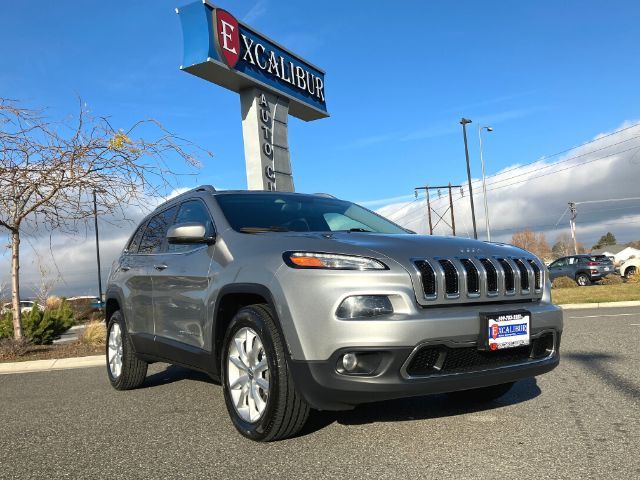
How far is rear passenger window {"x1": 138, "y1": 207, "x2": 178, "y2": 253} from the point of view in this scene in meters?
5.33

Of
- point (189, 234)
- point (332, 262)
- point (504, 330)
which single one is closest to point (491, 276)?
point (504, 330)

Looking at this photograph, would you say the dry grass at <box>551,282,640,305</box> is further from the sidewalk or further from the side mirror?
the side mirror

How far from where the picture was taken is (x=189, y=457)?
3.39 metres

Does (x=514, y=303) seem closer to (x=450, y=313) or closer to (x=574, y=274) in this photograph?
(x=450, y=313)

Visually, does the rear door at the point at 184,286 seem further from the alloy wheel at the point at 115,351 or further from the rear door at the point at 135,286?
the alloy wheel at the point at 115,351

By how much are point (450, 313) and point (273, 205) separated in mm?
1959

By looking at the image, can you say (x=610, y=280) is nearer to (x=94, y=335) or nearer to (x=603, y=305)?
(x=603, y=305)

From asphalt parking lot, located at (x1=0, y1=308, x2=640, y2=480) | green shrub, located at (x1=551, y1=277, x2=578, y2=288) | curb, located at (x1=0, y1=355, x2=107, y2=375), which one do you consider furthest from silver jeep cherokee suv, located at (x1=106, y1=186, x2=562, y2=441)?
green shrub, located at (x1=551, y1=277, x2=578, y2=288)

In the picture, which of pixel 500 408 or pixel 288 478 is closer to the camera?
pixel 288 478

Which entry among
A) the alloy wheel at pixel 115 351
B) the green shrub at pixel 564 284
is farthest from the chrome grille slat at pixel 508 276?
the green shrub at pixel 564 284

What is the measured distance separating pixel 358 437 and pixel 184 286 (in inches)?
70.5

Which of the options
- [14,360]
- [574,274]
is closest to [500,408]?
[14,360]

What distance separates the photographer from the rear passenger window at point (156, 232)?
5.33 meters

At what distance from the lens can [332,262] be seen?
332cm
